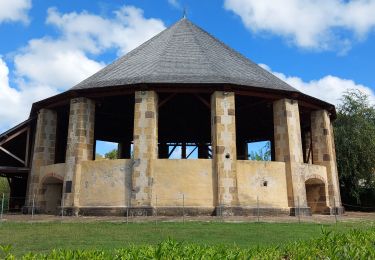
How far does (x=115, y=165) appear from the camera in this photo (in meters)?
17.1

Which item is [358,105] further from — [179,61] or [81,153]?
[81,153]

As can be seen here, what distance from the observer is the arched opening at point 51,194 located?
19.6 metres

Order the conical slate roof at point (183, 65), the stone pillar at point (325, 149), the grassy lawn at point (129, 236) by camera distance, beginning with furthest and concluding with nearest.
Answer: the stone pillar at point (325, 149) → the conical slate roof at point (183, 65) → the grassy lawn at point (129, 236)

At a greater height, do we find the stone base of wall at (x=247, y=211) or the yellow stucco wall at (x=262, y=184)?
the yellow stucco wall at (x=262, y=184)

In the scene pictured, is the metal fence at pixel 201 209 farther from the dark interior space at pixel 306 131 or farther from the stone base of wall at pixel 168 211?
the dark interior space at pixel 306 131

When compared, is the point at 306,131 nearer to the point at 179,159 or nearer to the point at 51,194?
the point at 179,159

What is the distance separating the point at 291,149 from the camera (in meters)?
18.3

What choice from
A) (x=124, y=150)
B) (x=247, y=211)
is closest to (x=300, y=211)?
(x=247, y=211)

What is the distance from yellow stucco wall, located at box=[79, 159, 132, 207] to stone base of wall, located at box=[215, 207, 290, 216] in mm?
4200

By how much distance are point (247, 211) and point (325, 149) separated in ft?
25.0

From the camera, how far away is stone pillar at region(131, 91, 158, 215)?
53.1ft

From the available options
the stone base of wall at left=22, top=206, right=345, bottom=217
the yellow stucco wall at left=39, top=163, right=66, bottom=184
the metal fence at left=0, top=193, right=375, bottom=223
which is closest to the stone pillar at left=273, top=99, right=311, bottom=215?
the metal fence at left=0, top=193, right=375, bottom=223

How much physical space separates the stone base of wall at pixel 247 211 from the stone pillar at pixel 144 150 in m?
3.10


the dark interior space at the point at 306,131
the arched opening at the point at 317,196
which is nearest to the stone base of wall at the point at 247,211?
the arched opening at the point at 317,196
